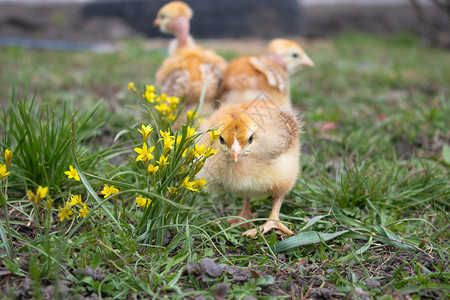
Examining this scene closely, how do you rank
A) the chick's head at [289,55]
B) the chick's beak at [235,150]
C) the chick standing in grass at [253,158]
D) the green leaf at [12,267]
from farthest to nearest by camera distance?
the chick's head at [289,55]
the chick standing in grass at [253,158]
the chick's beak at [235,150]
the green leaf at [12,267]

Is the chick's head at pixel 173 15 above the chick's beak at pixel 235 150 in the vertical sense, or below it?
above

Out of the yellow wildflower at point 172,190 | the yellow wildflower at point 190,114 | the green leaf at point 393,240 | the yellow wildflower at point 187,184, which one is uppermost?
the yellow wildflower at point 190,114

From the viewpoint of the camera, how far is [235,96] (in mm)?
3932

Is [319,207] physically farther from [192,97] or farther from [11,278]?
[11,278]

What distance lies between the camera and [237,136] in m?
2.24

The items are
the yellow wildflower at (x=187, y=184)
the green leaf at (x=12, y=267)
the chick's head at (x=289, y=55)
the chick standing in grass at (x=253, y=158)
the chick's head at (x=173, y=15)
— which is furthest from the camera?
the chick's head at (x=289, y=55)

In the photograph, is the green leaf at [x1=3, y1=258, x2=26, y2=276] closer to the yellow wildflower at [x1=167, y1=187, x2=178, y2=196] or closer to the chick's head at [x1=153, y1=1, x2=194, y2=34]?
the yellow wildflower at [x1=167, y1=187, x2=178, y2=196]

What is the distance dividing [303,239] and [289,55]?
8.81 feet

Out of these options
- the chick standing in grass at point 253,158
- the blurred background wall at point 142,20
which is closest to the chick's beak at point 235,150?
the chick standing in grass at point 253,158

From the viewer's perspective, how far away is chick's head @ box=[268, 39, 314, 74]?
455 centimetres

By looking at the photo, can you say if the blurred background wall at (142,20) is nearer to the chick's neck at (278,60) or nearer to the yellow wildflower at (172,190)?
the chick's neck at (278,60)

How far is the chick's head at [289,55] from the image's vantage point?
4.55 metres

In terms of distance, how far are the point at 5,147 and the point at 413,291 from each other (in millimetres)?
2277

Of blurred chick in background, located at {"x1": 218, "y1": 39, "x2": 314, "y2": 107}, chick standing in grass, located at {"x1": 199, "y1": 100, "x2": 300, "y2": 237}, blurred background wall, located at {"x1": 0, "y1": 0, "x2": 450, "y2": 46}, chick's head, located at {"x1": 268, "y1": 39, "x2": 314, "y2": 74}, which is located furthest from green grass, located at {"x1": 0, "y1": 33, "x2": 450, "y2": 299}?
blurred background wall, located at {"x1": 0, "y1": 0, "x2": 450, "y2": 46}
